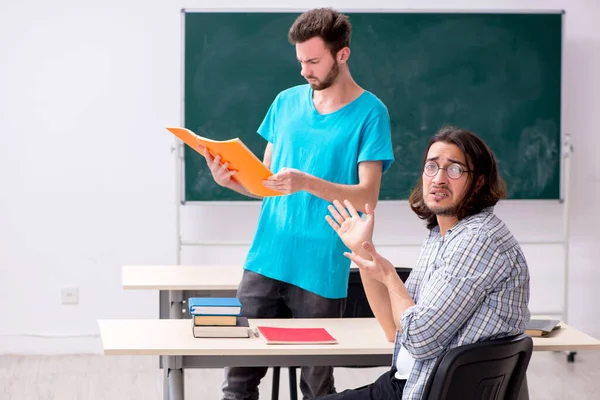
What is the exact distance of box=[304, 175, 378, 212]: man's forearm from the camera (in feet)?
8.86

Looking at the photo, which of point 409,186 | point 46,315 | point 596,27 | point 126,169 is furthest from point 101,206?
point 596,27

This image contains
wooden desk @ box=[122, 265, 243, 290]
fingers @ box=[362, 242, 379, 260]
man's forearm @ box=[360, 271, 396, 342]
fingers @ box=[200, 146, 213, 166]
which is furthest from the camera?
wooden desk @ box=[122, 265, 243, 290]

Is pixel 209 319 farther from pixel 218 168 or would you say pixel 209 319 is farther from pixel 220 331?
pixel 218 168

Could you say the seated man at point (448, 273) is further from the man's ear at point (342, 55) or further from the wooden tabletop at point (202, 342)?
the man's ear at point (342, 55)

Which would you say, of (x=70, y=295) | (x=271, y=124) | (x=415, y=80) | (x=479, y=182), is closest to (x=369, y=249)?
(x=479, y=182)

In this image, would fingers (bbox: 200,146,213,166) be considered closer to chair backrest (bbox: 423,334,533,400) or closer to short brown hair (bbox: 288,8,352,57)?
short brown hair (bbox: 288,8,352,57)

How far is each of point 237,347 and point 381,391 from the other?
43cm

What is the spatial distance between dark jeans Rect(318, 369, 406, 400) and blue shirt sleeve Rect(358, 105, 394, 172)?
0.76 m

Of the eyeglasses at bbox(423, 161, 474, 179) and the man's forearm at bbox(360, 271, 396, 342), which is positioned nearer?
the eyeglasses at bbox(423, 161, 474, 179)

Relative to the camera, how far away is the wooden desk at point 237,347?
2.38m

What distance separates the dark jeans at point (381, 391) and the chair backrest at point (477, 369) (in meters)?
0.23

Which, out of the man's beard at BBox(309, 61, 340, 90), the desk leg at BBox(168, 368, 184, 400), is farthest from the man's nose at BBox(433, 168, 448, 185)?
the desk leg at BBox(168, 368, 184, 400)

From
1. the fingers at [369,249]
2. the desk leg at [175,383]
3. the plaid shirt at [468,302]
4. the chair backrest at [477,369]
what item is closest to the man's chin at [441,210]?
the plaid shirt at [468,302]

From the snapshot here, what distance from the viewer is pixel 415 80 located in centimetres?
519
